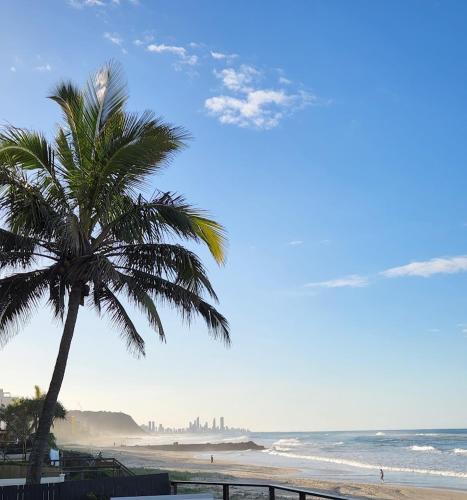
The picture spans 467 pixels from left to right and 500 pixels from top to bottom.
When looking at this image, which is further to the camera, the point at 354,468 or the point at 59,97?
the point at 354,468

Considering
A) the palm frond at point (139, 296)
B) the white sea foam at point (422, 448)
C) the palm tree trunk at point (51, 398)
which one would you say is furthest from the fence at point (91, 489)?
the white sea foam at point (422, 448)

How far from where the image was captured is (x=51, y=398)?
388 inches

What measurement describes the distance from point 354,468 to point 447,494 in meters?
19.4

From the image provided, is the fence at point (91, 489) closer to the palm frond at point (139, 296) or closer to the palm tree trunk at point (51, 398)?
the palm tree trunk at point (51, 398)

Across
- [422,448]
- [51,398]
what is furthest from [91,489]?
[422,448]

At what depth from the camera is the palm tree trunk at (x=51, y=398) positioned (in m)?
9.32

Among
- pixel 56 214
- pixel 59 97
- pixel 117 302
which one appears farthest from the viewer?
pixel 117 302

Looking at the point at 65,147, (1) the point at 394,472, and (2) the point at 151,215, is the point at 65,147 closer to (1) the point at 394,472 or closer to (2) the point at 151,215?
(2) the point at 151,215

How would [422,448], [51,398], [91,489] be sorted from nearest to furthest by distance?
[91,489]
[51,398]
[422,448]

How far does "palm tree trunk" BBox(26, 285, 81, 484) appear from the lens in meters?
9.32

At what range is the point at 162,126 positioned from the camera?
1078cm

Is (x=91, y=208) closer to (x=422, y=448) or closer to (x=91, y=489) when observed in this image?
(x=91, y=489)

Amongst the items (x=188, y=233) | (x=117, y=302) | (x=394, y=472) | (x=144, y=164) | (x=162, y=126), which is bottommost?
(x=394, y=472)

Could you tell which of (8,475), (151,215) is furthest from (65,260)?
(8,475)
